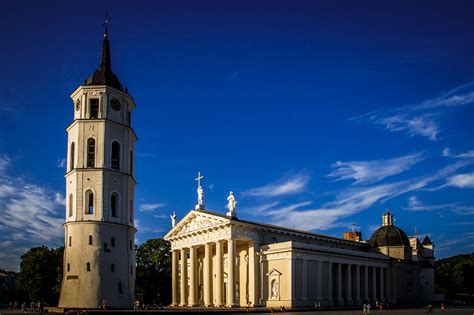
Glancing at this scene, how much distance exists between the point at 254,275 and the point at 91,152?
23255 millimetres

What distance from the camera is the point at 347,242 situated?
76.5m

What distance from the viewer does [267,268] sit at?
5969 cm

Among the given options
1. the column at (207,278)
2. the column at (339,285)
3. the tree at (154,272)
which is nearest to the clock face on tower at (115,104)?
the column at (207,278)

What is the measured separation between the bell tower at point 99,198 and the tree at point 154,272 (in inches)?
1308

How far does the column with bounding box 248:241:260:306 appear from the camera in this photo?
5844 centimetres

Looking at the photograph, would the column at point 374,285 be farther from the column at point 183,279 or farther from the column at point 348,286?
the column at point 183,279

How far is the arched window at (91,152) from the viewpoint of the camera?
46281 mm

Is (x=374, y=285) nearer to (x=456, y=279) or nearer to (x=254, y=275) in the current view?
(x=254, y=275)

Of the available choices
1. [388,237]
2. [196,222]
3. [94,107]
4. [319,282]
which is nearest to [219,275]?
[196,222]

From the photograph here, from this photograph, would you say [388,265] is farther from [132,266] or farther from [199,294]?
[132,266]

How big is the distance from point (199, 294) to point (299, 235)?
47.7 ft

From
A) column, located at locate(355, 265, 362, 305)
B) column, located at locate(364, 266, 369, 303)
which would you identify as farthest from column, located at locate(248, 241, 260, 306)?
column, located at locate(364, 266, 369, 303)

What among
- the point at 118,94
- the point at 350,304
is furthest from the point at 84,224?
the point at 350,304

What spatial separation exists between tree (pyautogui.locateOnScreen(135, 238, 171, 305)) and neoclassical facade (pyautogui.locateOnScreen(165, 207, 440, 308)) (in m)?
10.9
